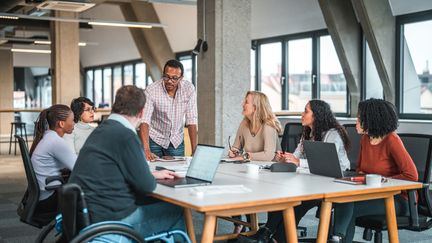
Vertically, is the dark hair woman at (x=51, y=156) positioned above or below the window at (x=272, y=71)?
below

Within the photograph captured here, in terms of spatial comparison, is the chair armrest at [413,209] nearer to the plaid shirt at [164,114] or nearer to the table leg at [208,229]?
the table leg at [208,229]

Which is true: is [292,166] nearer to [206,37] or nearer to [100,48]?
[206,37]

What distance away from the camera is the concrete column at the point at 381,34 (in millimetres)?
8828

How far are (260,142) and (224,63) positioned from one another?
264cm

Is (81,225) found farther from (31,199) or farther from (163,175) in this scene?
(31,199)

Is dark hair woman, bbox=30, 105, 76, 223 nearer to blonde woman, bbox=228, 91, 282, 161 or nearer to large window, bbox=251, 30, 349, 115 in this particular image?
blonde woman, bbox=228, 91, 282, 161

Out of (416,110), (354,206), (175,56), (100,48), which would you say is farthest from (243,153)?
(100,48)

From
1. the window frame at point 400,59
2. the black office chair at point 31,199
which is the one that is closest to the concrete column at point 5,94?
the window frame at point 400,59

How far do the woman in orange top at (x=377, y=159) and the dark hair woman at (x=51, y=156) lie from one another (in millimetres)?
1840

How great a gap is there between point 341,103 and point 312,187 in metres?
7.68

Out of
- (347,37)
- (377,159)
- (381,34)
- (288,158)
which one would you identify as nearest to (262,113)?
(288,158)

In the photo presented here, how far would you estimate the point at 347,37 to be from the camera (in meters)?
9.70

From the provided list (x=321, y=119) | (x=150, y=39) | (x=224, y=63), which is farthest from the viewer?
(x=150, y=39)

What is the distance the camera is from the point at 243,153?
4.73m
